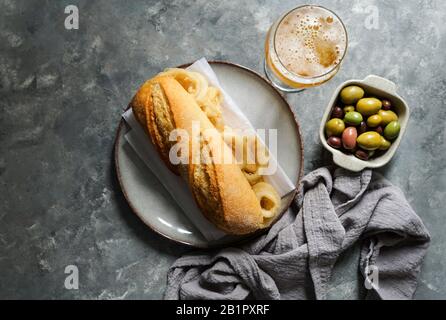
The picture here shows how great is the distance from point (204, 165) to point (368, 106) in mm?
551

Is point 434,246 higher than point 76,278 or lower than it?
higher

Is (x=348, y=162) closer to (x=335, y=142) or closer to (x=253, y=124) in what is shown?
(x=335, y=142)

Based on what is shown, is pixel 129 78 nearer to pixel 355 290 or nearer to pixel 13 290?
pixel 13 290

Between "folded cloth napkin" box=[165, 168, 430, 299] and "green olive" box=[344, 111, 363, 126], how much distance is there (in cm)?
16

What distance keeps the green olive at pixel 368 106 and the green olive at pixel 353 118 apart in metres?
0.02

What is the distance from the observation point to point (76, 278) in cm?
170

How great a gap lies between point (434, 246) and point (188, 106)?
0.98 meters

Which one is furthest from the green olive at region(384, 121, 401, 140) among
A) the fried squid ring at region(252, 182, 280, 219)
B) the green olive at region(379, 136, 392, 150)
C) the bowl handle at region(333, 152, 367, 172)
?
the fried squid ring at region(252, 182, 280, 219)

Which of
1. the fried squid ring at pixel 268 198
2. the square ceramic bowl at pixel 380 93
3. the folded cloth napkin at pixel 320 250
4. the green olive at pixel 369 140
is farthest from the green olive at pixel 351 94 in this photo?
the fried squid ring at pixel 268 198

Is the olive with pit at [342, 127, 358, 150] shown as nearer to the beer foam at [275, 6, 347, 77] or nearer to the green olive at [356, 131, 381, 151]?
the green olive at [356, 131, 381, 151]

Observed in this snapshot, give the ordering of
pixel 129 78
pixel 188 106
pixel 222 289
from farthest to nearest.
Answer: pixel 129 78, pixel 222 289, pixel 188 106

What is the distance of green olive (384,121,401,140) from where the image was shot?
1516 millimetres

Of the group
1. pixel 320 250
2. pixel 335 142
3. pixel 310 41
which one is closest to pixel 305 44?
pixel 310 41

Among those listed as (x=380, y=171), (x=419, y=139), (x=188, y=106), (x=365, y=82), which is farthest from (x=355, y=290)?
(x=188, y=106)
